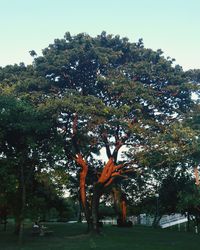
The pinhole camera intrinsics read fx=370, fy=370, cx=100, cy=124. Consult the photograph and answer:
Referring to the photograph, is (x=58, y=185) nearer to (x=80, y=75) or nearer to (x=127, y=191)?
(x=80, y=75)

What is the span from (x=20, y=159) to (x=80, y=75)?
29.8 feet

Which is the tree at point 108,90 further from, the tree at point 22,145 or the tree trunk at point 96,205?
the tree at point 22,145

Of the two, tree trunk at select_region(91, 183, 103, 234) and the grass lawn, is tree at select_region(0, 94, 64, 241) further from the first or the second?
tree trunk at select_region(91, 183, 103, 234)

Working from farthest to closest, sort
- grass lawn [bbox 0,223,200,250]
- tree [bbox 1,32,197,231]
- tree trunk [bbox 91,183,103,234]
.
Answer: tree trunk [bbox 91,183,103,234]
tree [bbox 1,32,197,231]
grass lawn [bbox 0,223,200,250]

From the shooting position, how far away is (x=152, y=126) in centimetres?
2728

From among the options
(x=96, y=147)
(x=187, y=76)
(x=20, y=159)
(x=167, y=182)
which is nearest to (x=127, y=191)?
(x=167, y=182)

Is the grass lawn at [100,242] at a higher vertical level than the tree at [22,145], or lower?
lower

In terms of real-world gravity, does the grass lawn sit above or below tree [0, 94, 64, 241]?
below

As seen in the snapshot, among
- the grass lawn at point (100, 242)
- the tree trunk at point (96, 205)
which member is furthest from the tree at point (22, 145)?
the tree trunk at point (96, 205)

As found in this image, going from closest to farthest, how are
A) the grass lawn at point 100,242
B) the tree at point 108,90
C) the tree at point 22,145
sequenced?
1. the grass lawn at point 100,242
2. the tree at point 22,145
3. the tree at point 108,90

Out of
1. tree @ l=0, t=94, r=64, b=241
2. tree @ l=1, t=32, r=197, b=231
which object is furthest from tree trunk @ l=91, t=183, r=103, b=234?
tree @ l=0, t=94, r=64, b=241

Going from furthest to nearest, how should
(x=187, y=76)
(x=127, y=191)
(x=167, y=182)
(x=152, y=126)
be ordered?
(x=127, y=191) → (x=167, y=182) → (x=187, y=76) → (x=152, y=126)

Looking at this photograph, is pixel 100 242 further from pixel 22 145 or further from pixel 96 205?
pixel 22 145

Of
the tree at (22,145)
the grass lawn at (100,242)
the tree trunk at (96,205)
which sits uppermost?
the tree at (22,145)
